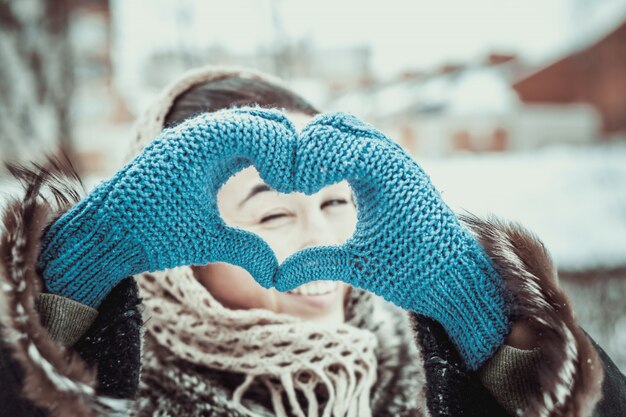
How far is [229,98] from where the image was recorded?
1.28 metres

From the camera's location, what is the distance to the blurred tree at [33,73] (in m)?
4.35

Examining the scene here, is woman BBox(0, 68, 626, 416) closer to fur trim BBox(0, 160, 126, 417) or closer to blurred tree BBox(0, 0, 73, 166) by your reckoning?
fur trim BBox(0, 160, 126, 417)

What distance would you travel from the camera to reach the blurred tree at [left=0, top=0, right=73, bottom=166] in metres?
4.35

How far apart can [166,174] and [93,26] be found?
7439mm

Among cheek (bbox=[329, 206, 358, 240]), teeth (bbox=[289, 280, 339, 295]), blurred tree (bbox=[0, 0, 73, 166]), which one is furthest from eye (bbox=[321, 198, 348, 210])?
blurred tree (bbox=[0, 0, 73, 166])

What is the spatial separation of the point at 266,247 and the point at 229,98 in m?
0.56

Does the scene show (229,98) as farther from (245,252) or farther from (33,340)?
(33,340)

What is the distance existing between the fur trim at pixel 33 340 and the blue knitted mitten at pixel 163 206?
4 cm

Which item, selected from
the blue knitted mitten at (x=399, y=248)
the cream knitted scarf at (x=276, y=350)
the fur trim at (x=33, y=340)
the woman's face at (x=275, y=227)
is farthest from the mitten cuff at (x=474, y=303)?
the fur trim at (x=33, y=340)

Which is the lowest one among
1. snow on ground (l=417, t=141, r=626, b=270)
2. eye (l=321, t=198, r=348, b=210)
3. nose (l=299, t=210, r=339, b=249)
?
snow on ground (l=417, t=141, r=626, b=270)

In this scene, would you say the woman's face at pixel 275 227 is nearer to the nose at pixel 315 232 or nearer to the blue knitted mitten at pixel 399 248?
the nose at pixel 315 232

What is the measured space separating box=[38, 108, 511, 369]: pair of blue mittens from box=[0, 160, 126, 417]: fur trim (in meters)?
0.04

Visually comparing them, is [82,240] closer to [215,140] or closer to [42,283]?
[42,283]

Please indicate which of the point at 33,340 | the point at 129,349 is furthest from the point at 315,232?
the point at 33,340
